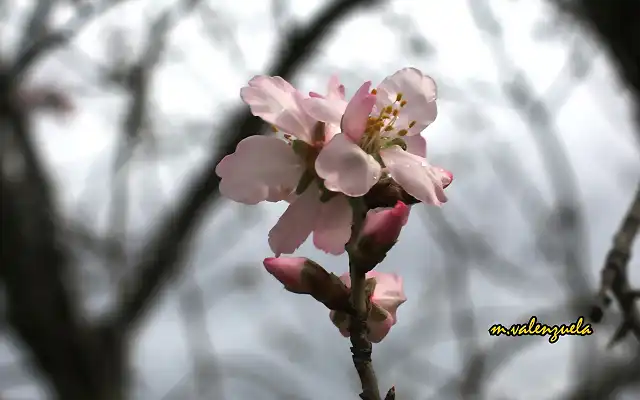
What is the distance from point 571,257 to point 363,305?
2.01 metres

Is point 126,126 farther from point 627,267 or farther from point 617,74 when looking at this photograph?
point 627,267

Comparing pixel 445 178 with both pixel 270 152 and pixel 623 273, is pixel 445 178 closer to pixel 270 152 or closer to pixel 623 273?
pixel 270 152

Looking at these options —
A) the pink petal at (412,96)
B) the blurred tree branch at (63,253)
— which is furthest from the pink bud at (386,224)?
the blurred tree branch at (63,253)

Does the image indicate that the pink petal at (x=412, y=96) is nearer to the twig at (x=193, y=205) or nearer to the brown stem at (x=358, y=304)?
the brown stem at (x=358, y=304)

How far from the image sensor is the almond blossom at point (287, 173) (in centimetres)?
53

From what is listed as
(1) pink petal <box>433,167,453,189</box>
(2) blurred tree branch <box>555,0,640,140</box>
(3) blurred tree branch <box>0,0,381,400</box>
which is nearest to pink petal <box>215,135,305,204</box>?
(1) pink petal <box>433,167,453,189</box>

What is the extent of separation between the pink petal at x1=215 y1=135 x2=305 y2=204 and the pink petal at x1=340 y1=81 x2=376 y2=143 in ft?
0.18

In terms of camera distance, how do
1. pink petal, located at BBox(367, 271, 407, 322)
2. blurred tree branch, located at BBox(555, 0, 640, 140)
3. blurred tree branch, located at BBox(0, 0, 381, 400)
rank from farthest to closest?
1. blurred tree branch, located at BBox(0, 0, 381, 400)
2. blurred tree branch, located at BBox(555, 0, 640, 140)
3. pink petal, located at BBox(367, 271, 407, 322)

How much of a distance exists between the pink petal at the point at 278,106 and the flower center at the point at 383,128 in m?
0.06

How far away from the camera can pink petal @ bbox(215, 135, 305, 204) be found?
0.54 metres

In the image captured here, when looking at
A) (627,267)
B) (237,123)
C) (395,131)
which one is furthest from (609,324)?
(395,131)

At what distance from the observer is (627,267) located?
0.71m

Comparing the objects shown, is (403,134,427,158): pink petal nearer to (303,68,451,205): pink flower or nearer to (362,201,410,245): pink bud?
(303,68,451,205): pink flower

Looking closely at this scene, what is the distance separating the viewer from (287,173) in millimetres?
554
